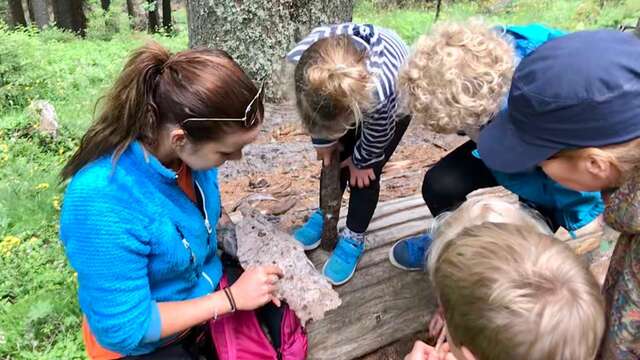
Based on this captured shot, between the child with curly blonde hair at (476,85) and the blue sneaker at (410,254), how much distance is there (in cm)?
57

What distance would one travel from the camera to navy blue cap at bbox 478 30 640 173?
5.12ft

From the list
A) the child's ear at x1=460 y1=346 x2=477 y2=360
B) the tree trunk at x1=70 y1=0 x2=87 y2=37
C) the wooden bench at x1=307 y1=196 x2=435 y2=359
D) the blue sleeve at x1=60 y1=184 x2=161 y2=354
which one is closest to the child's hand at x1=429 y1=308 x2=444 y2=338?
the wooden bench at x1=307 y1=196 x2=435 y2=359

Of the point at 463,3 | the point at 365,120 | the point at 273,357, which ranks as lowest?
the point at 463,3

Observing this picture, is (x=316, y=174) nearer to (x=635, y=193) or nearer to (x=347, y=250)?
(x=347, y=250)

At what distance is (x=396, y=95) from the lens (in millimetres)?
2381

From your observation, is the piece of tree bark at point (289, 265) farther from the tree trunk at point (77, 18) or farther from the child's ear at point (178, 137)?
the tree trunk at point (77, 18)

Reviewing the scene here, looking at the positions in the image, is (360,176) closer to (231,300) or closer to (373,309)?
(373,309)

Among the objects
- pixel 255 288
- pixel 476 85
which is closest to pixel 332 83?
pixel 476 85

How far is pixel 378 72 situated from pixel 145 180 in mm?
1067

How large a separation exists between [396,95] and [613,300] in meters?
1.17

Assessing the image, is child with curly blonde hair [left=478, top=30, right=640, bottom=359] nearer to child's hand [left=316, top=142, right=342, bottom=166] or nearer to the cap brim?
the cap brim

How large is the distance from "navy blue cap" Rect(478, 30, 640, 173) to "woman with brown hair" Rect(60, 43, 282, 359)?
3.00 ft

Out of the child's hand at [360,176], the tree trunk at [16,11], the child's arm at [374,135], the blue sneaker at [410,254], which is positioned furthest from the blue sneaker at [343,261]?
the tree trunk at [16,11]

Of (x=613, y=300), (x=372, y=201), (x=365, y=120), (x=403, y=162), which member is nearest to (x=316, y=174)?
(x=403, y=162)
